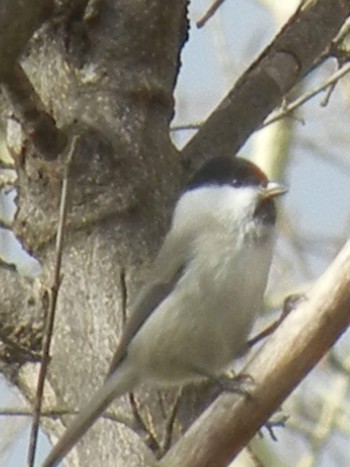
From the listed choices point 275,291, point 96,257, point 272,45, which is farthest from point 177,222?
point 275,291

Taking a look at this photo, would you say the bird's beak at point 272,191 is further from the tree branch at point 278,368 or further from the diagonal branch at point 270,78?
the tree branch at point 278,368

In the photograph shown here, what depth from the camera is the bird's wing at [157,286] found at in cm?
196

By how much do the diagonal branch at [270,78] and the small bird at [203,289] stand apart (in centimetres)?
19

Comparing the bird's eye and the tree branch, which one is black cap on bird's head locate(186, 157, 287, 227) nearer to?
the bird's eye

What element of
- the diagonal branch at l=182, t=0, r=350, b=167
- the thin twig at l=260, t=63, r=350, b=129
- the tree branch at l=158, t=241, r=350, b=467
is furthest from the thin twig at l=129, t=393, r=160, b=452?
the thin twig at l=260, t=63, r=350, b=129

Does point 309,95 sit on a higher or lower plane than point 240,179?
higher

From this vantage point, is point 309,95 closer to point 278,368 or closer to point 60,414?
point 60,414

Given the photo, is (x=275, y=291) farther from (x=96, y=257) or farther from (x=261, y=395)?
(x=261, y=395)

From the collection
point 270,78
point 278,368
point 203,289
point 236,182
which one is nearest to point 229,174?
point 236,182

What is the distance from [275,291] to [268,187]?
2.12m

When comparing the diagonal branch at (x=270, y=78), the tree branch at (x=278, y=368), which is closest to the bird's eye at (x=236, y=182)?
the diagonal branch at (x=270, y=78)

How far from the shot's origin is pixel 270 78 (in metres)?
2.41

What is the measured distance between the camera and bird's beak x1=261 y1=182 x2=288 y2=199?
2086 mm

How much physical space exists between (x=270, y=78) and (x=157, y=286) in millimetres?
606
